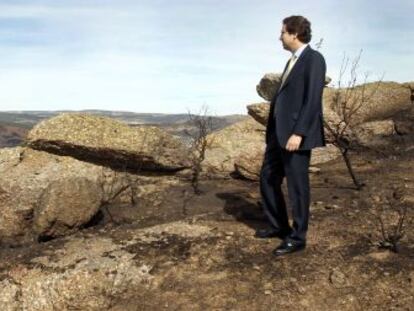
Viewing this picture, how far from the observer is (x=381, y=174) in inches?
358

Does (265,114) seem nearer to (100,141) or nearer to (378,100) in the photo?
(378,100)

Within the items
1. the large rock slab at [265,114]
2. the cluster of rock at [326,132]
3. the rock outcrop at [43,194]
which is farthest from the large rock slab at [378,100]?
the rock outcrop at [43,194]

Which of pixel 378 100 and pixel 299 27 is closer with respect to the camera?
pixel 299 27

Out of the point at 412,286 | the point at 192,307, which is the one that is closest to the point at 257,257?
the point at 192,307

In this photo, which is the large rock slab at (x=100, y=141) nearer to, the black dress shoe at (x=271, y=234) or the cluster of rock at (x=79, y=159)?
the cluster of rock at (x=79, y=159)

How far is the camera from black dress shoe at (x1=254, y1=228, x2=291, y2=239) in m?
6.05

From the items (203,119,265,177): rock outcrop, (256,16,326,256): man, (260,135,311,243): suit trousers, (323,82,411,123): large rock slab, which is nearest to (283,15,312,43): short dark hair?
(256,16,326,256): man

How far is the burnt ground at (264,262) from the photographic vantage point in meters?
4.98

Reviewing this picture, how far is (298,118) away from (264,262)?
5.10 ft

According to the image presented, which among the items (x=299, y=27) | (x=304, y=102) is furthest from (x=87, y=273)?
(x=299, y=27)

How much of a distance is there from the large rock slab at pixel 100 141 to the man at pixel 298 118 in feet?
14.3

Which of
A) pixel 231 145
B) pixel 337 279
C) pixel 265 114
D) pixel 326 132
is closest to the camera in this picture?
pixel 337 279

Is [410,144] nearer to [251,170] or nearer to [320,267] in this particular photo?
[251,170]

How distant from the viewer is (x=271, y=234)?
611cm
